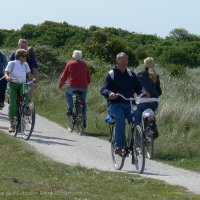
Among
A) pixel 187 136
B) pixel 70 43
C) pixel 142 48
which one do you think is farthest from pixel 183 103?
pixel 70 43

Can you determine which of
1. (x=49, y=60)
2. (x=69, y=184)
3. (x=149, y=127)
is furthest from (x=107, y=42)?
(x=69, y=184)

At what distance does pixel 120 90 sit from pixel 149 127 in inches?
75.3

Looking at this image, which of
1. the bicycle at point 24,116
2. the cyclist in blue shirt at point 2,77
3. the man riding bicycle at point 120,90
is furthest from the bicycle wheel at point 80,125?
the man riding bicycle at point 120,90

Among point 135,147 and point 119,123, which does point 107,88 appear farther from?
point 135,147

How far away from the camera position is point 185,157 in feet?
48.2

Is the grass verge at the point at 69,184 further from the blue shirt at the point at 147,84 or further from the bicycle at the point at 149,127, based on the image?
the blue shirt at the point at 147,84

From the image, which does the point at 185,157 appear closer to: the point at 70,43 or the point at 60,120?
the point at 60,120

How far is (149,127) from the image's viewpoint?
14.9 m

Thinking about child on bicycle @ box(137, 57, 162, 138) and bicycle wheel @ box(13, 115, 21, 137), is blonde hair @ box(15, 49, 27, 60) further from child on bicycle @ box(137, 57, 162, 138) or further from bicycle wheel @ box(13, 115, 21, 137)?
child on bicycle @ box(137, 57, 162, 138)

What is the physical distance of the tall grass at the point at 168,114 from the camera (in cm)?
1535

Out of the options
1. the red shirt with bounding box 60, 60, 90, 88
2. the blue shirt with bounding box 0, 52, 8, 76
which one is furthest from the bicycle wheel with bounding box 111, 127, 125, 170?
the blue shirt with bounding box 0, 52, 8, 76

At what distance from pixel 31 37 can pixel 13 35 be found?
70.8 inches

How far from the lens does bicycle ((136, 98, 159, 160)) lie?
48.2 feet

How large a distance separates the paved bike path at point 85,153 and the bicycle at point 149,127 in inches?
15.3
